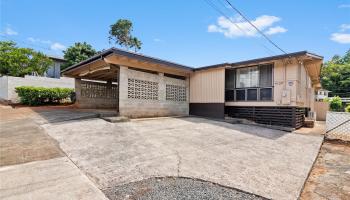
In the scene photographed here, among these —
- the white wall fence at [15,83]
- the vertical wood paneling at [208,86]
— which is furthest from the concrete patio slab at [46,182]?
the white wall fence at [15,83]

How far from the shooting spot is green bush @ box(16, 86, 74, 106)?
42.9ft

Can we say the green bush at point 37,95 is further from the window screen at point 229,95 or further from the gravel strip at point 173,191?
the gravel strip at point 173,191

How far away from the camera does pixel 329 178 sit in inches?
155

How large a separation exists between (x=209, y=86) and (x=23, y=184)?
9.27 m

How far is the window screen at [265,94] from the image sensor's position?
9.51 metres

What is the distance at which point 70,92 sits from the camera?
50.0 feet

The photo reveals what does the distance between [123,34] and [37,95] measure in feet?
57.4

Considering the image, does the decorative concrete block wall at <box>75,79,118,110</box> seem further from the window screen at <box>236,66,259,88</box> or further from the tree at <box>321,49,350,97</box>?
the tree at <box>321,49,350,97</box>

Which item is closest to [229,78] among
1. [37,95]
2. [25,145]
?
[25,145]

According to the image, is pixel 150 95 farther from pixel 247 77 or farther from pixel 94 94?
pixel 94 94

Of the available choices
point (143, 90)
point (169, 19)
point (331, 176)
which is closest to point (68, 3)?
point (169, 19)

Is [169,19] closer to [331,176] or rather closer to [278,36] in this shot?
[278,36]

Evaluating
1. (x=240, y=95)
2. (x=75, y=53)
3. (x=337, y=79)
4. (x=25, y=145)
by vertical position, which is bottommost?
(x=25, y=145)

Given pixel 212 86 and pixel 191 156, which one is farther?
pixel 212 86
